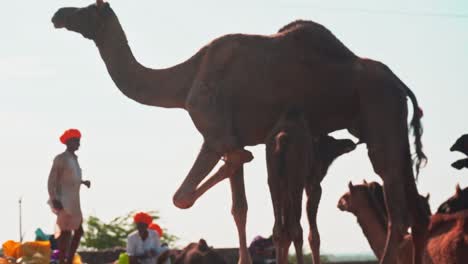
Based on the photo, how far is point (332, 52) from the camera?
1368 centimetres

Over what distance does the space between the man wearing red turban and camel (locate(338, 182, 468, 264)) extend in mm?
2691

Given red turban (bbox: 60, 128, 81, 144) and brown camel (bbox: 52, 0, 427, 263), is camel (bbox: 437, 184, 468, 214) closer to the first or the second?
brown camel (bbox: 52, 0, 427, 263)

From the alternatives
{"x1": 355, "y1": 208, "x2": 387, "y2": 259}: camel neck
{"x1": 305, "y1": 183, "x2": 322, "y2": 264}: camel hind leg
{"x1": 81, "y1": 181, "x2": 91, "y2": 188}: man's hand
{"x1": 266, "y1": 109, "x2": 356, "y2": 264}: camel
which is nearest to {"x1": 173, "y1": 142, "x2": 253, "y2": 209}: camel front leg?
{"x1": 266, "y1": 109, "x2": 356, "y2": 264}: camel

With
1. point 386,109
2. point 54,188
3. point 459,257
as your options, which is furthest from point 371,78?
point 54,188

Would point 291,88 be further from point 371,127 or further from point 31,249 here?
point 31,249

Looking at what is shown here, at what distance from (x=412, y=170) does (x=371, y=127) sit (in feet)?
2.26

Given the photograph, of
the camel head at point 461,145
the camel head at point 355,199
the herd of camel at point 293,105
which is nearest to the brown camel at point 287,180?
the herd of camel at point 293,105

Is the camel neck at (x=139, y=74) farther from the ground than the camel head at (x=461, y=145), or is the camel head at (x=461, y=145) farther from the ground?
the camel neck at (x=139, y=74)

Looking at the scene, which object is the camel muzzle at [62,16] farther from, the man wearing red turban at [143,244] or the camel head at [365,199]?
the camel head at [365,199]

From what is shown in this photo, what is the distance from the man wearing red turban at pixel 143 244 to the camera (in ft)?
49.7

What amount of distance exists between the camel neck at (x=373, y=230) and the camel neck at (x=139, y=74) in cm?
355

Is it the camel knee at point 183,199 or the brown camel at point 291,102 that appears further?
the brown camel at point 291,102

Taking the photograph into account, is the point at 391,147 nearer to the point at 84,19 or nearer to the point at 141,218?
the point at 141,218

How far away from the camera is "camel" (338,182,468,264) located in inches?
574
